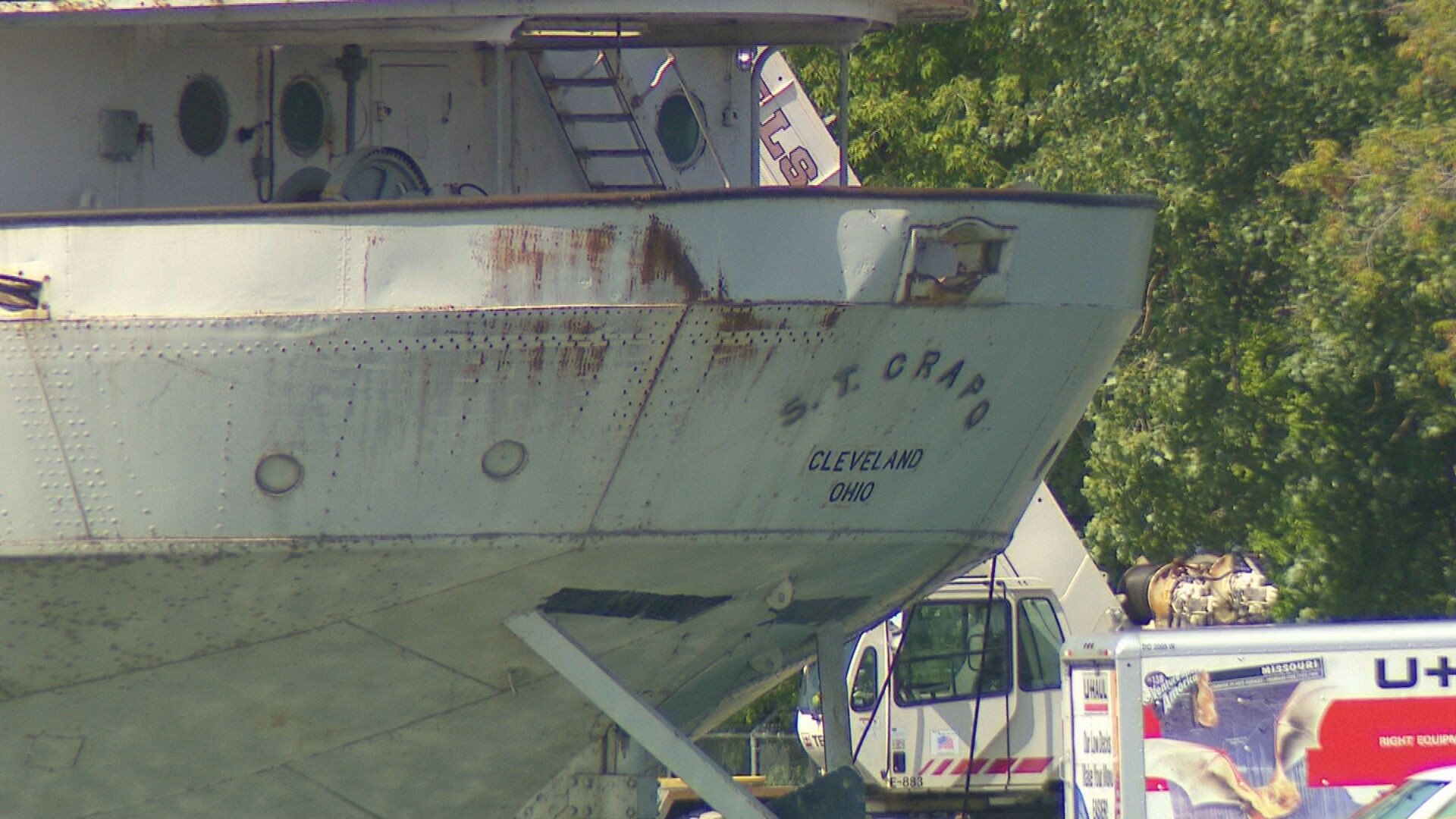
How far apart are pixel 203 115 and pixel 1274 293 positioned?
34.5 feet

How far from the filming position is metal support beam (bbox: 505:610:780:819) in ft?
31.9

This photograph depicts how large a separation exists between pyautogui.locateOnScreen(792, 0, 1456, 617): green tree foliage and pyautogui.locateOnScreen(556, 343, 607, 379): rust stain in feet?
26.6

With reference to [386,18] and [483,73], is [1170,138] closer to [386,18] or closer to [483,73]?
[483,73]

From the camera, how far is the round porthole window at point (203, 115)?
1027 centimetres

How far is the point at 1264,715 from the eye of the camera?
11812 millimetres

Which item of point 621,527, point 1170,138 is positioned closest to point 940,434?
point 621,527

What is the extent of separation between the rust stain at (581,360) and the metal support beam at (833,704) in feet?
7.99

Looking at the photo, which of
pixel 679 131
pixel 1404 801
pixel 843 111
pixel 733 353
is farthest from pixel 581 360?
pixel 1404 801

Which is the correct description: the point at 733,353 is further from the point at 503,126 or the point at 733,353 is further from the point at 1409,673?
the point at 1409,673

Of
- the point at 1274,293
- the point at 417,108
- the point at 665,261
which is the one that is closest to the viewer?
the point at 665,261

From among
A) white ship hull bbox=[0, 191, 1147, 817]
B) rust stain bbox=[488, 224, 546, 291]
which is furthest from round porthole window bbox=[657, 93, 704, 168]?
rust stain bbox=[488, 224, 546, 291]

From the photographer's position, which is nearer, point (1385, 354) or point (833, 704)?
point (833, 704)

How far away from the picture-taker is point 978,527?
1052 centimetres

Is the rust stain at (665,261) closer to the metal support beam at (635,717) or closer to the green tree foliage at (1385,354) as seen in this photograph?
the metal support beam at (635,717)
